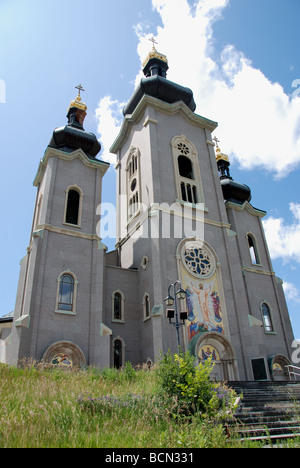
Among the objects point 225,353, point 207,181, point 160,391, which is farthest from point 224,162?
point 160,391

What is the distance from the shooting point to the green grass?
5730 mm

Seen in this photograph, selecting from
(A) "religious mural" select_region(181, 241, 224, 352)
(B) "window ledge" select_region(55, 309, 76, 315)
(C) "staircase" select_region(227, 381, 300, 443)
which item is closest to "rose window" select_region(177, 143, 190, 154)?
(A) "religious mural" select_region(181, 241, 224, 352)

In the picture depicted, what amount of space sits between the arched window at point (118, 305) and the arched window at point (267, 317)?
37.0 feet

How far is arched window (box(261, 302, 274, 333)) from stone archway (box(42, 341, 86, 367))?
14.6 m

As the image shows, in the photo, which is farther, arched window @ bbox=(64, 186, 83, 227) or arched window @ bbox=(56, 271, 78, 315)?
arched window @ bbox=(64, 186, 83, 227)

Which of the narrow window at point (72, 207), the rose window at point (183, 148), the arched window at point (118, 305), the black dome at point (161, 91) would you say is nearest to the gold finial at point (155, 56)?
the black dome at point (161, 91)

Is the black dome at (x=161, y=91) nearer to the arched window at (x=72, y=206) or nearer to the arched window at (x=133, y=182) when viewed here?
the arched window at (x=133, y=182)

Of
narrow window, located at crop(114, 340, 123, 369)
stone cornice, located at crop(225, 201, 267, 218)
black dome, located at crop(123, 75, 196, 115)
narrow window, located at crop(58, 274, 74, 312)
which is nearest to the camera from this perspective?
narrow window, located at crop(58, 274, 74, 312)

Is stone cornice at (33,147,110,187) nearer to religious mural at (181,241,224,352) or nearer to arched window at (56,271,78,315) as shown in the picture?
religious mural at (181,241,224,352)

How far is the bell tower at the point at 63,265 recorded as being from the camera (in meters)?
17.5
